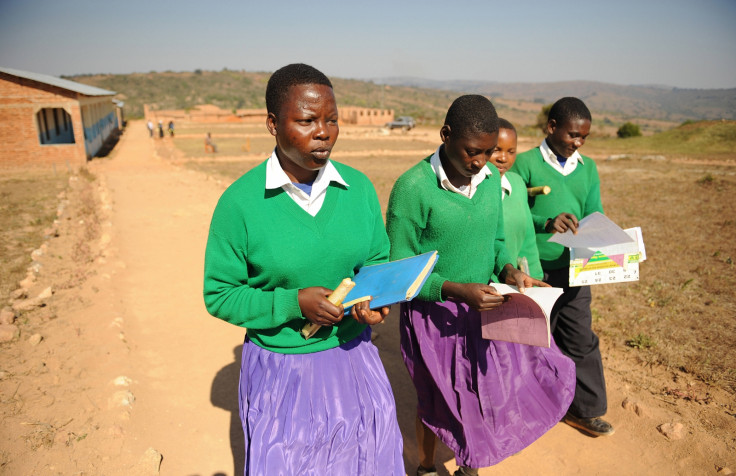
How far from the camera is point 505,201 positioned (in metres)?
2.70

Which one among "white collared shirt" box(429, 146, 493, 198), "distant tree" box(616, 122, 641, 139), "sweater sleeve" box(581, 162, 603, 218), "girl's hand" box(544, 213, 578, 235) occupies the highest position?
"white collared shirt" box(429, 146, 493, 198)

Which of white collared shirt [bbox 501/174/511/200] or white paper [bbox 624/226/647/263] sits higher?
white collared shirt [bbox 501/174/511/200]

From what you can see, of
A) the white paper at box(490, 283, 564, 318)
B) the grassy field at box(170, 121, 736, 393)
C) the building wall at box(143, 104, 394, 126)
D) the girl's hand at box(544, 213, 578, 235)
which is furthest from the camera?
the building wall at box(143, 104, 394, 126)

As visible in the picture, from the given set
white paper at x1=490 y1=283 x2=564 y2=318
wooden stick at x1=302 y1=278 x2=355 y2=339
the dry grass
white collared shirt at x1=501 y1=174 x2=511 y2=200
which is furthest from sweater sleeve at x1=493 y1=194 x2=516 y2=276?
the dry grass

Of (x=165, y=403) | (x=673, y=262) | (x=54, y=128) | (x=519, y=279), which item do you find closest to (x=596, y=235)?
(x=519, y=279)

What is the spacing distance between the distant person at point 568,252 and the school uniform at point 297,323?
1.60 m

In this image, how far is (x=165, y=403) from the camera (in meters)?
3.37

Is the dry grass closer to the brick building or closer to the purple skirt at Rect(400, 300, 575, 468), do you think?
the brick building

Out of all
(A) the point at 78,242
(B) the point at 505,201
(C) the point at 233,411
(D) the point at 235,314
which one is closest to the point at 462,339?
(B) the point at 505,201

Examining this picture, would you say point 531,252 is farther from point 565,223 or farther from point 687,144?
point 687,144

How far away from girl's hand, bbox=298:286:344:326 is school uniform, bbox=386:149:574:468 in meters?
0.62

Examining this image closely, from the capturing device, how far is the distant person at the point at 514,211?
270cm

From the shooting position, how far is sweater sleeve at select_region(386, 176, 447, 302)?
2176 millimetres

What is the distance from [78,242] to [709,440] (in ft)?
26.7
